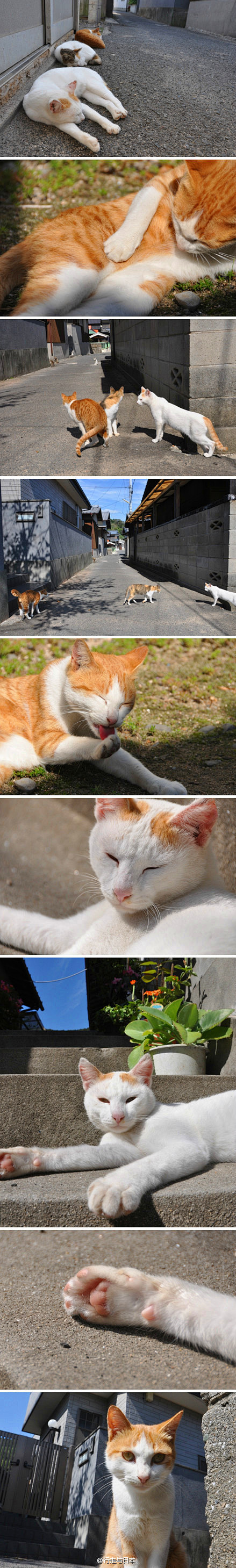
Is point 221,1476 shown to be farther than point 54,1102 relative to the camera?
No

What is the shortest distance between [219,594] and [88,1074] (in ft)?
5.61

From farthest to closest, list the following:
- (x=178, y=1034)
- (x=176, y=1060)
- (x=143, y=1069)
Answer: (x=178, y=1034)
(x=176, y=1060)
(x=143, y=1069)

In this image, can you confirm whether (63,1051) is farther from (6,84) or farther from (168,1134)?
(6,84)

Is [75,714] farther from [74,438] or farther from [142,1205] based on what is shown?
[142,1205]

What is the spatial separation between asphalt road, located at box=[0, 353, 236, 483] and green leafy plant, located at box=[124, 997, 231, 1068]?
2.00 meters

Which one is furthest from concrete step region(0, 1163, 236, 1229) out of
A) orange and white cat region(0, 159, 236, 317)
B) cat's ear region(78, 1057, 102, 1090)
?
orange and white cat region(0, 159, 236, 317)

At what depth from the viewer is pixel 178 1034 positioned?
3.21 m

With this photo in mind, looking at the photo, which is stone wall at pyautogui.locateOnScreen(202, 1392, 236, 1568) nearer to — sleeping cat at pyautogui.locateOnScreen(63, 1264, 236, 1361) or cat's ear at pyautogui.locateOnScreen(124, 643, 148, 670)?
sleeping cat at pyautogui.locateOnScreen(63, 1264, 236, 1361)

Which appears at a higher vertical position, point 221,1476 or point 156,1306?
point 156,1306

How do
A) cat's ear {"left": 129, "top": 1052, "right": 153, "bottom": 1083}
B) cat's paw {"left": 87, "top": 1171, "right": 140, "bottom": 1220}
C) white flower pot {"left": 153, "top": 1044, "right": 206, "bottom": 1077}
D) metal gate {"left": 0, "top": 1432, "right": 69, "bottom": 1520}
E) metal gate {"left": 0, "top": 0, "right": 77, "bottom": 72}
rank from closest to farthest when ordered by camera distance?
1. metal gate {"left": 0, "top": 0, "right": 77, "bottom": 72}
2. metal gate {"left": 0, "top": 1432, "right": 69, "bottom": 1520}
3. cat's paw {"left": 87, "top": 1171, "right": 140, "bottom": 1220}
4. cat's ear {"left": 129, "top": 1052, "right": 153, "bottom": 1083}
5. white flower pot {"left": 153, "top": 1044, "right": 206, "bottom": 1077}

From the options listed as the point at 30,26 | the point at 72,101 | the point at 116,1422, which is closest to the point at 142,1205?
the point at 116,1422

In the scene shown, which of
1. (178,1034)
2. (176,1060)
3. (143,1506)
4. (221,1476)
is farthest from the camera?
(178,1034)

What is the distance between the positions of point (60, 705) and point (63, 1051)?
1.29 metres

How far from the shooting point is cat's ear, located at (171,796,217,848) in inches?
111
